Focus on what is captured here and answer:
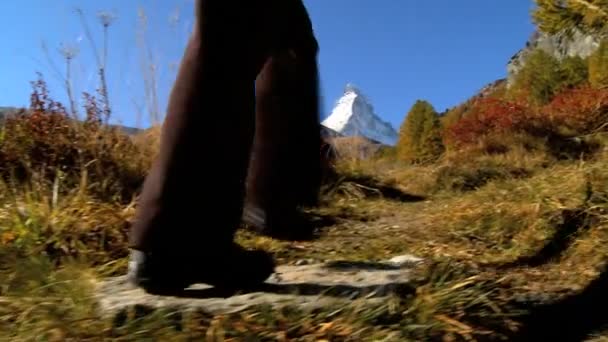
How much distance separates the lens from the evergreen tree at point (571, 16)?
13.4 metres

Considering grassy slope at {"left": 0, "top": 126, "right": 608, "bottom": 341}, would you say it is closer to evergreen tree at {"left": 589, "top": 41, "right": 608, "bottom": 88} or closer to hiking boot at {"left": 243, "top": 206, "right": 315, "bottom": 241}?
hiking boot at {"left": 243, "top": 206, "right": 315, "bottom": 241}

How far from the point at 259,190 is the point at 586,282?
39.6 inches

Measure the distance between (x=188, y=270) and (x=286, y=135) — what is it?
357 mm

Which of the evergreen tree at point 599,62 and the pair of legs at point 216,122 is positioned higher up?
the evergreen tree at point 599,62

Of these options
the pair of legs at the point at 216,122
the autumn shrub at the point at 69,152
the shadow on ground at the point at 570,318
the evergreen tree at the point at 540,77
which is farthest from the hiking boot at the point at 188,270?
the evergreen tree at the point at 540,77

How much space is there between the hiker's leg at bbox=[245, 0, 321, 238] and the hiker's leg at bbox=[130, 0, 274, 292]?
128 millimetres

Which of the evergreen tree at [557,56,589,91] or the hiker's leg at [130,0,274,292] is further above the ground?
the evergreen tree at [557,56,589,91]

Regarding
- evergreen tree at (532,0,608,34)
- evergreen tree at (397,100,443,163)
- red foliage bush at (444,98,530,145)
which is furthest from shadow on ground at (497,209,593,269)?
evergreen tree at (397,100,443,163)

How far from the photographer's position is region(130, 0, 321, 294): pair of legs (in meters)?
1.22

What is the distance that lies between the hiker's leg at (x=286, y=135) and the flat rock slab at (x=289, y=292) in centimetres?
17

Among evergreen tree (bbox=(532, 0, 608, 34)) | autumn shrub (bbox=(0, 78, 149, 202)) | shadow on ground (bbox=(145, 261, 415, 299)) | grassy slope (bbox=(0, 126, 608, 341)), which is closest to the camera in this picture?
grassy slope (bbox=(0, 126, 608, 341))

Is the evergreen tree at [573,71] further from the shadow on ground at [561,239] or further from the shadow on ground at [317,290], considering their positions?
the shadow on ground at [317,290]

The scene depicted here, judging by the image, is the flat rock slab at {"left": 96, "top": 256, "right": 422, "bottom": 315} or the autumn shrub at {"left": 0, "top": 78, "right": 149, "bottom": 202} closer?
the flat rock slab at {"left": 96, "top": 256, "right": 422, "bottom": 315}

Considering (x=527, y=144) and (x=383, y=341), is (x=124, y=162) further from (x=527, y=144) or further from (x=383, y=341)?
(x=527, y=144)
